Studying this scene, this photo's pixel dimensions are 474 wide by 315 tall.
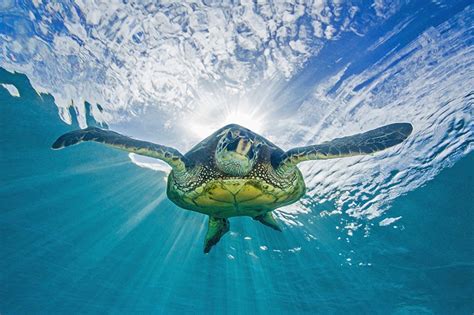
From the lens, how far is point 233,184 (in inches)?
199

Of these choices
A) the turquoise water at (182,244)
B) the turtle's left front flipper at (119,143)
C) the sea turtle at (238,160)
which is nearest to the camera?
the sea turtle at (238,160)

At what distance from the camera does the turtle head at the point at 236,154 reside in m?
4.32

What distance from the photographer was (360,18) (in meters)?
6.27

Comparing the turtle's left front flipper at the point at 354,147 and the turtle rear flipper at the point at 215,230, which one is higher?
the turtle's left front flipper at the point at 354,147

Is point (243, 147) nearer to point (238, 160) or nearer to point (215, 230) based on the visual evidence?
point (238, 160)

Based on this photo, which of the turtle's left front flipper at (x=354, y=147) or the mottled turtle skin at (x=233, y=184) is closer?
the turtle's left front flipper at (x=354, y=147)

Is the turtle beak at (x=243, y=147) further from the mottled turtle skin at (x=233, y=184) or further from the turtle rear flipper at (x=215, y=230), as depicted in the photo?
the turtle rear flipper at (x=215, y=230)

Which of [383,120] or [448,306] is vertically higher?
[383,120]

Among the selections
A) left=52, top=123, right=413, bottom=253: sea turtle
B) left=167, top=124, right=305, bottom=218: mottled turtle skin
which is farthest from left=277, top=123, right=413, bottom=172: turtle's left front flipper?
left=167, top=124, right=305, bottom=218: mottled turtle skin

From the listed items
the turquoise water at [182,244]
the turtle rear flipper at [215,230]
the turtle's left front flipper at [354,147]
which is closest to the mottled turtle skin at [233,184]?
the turtle's left front flipper at [354,147]

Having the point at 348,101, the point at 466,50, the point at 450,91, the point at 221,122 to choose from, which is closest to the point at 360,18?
the point at 348,101

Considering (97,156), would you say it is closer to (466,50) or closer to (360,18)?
(360,18)

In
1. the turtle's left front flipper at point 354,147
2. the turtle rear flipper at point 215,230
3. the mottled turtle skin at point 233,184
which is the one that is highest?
the turtle's left front flipper at point 354,147

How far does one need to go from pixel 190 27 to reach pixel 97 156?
340 inches
